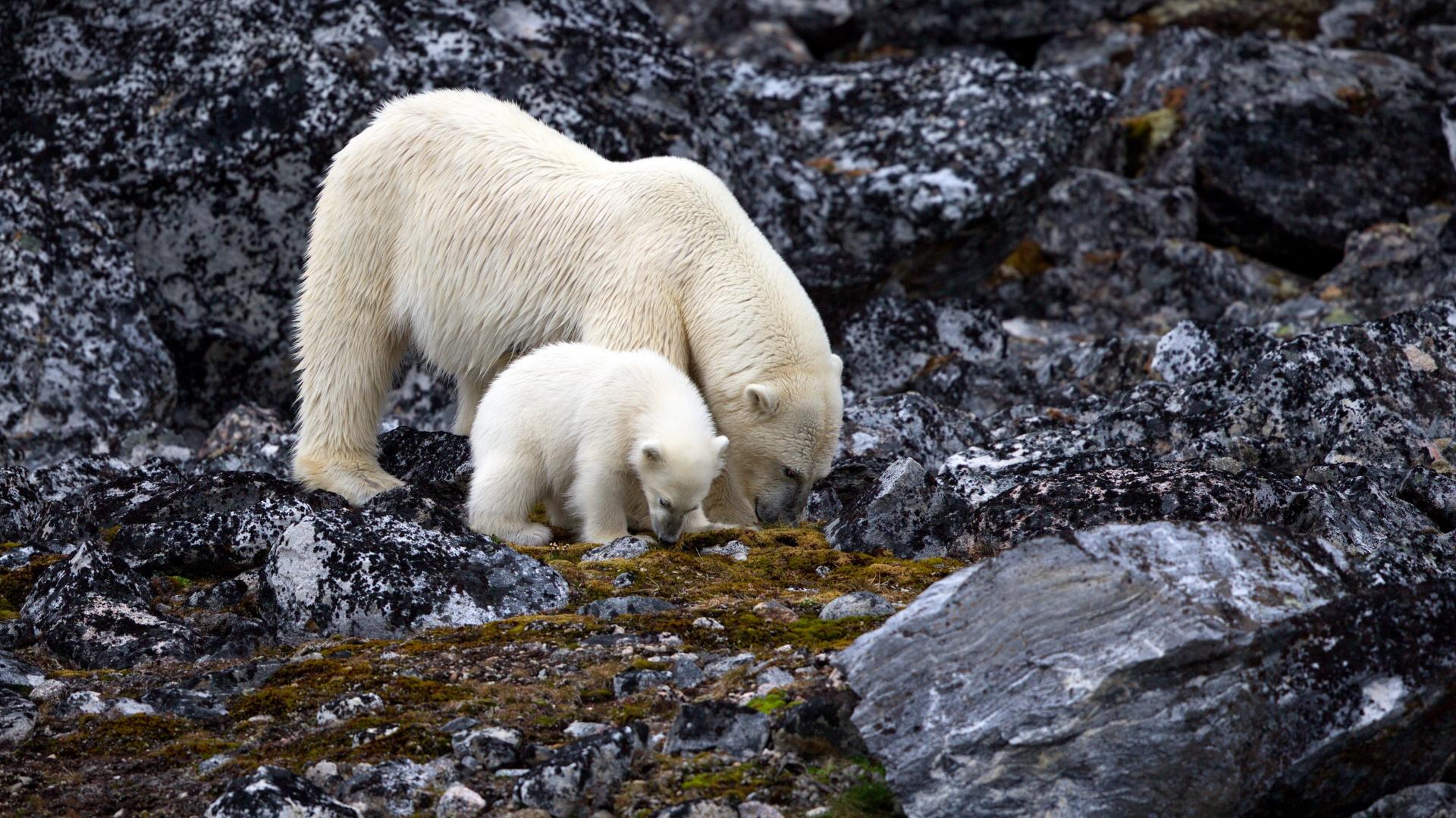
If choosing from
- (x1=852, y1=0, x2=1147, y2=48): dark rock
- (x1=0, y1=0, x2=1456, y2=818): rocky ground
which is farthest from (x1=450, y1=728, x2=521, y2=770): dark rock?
(x1=852, y1=0, x2=1147, y2=48): dark rock

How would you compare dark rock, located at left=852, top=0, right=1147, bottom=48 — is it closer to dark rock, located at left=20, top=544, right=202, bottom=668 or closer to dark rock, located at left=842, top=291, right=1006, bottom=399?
dark rock, located at left=842, top=291, right=1006, bottom=399

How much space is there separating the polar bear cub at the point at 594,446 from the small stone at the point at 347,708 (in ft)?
7.67

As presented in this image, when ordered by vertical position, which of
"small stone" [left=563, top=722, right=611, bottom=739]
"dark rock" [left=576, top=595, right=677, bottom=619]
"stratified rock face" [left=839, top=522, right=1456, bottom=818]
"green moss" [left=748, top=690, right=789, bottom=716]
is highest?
"stratified rock face" [left=839, top=522, right=1456, bottom=818]

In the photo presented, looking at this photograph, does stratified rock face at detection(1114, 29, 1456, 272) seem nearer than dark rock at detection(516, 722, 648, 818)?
No

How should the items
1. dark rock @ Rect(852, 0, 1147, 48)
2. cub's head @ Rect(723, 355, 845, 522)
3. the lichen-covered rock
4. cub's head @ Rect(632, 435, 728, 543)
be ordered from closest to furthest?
1. the lichen-covered rock
2. cub's head @ Rect(632, 435, 728, 543)
3. cub's head @ Rect(723, 355, 845, 522)
4. dark rock @ Rect(852, 0, 1147, 48)

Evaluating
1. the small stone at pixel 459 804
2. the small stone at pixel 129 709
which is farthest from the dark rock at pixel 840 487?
the small stone at pixel 459 804

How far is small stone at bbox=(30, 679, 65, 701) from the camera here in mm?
4605

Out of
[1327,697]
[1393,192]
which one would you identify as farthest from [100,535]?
[1393,192]

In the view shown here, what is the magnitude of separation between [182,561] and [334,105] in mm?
5237

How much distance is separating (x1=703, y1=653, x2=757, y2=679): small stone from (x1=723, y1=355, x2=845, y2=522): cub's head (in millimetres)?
2821

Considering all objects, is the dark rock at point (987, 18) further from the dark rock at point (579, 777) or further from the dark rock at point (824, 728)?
the dark rock at point (579, 777)

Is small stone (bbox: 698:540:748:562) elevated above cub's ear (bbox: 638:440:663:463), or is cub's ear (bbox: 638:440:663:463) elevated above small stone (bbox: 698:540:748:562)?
cub's ear (bbox: 638:440:663:463)

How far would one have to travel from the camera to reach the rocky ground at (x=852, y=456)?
363cm

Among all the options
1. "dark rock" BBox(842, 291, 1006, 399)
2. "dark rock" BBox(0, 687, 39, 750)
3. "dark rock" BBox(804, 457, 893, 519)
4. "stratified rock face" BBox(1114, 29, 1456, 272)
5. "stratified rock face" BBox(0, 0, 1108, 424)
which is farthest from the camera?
"stratified rock face" BBox(1114, 29, 1456, 272)
